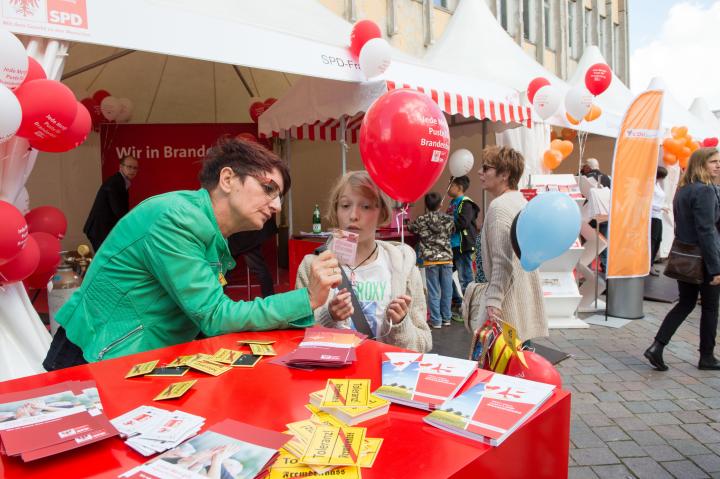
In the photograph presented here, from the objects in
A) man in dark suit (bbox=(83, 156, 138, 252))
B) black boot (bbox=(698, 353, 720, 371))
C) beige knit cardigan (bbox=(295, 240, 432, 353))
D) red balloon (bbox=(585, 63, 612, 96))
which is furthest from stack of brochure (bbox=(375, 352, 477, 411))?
red balloon (bbox=(585, 63, 612, 96))

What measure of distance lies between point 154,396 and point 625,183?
5.26m

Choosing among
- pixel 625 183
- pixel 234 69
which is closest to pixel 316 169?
pixel 234 69

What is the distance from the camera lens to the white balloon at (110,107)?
21.6 ft

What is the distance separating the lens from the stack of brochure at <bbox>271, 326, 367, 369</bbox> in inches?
48.9

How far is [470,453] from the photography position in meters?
0.82

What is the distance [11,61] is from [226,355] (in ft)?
7.49

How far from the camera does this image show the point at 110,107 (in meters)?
6.62

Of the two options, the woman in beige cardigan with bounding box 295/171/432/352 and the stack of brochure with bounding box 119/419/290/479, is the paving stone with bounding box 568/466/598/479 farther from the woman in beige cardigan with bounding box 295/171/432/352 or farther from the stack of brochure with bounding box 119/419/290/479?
the stack of brochure with bounding box 119/419/290/479

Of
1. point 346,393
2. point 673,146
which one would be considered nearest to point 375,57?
point 346,393

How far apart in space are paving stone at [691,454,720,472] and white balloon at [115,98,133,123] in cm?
722

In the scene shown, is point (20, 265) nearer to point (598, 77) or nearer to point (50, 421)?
point (50, 421)

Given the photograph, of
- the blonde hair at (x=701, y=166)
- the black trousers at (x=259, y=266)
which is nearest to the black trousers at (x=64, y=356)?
the black trousers at (x=259, y=266)

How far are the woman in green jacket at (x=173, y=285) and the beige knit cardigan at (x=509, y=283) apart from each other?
1644mm

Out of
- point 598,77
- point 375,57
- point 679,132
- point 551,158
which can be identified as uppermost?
point 598,77
